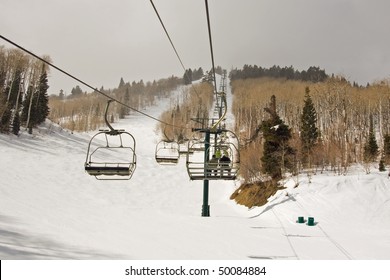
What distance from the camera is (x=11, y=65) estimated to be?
51.4 m

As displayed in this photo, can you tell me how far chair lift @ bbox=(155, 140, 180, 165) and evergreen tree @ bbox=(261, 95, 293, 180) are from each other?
920 centimetres

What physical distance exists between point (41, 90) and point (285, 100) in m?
54.1

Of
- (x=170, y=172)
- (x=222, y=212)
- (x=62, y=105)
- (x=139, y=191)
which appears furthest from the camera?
(x=62, y=105)

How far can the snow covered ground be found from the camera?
11688mm

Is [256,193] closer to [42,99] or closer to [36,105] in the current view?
[36,105]

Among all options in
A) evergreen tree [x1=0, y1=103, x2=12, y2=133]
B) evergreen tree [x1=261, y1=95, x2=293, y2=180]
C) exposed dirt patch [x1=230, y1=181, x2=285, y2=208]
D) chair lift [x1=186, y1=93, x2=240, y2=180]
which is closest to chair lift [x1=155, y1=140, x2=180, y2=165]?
chair lift [x1=186, y1=93, x2=240, y2=180]

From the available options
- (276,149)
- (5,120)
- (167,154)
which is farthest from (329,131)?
(5,120)

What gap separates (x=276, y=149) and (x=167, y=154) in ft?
122

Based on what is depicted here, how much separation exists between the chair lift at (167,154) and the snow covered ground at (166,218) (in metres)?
3.47

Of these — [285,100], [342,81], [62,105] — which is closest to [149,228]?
[342,81]

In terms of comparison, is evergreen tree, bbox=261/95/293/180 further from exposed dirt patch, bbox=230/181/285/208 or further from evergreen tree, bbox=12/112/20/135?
evergreen tree, bbox=12/112/20/135

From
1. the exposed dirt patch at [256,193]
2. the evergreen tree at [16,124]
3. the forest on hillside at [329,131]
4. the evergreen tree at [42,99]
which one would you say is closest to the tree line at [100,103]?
the evergreen tree at [42,99]

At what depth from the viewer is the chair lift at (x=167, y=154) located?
13.1 metres

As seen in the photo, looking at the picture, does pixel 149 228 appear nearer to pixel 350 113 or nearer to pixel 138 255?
pixel 138 255
